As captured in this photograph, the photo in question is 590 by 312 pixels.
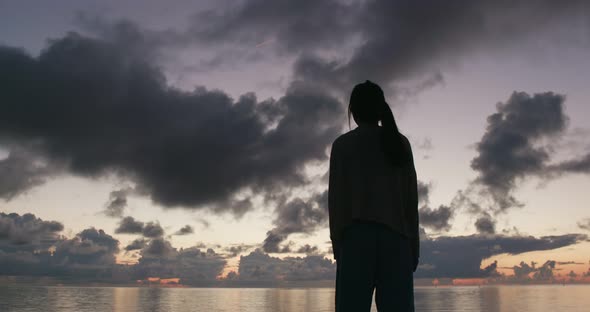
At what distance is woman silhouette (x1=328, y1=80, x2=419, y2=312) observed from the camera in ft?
12.0

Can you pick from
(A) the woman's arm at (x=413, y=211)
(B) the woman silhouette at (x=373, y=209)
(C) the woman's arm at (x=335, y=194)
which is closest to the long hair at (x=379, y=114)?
(B) the woman silhouette at (x=373, y=209)

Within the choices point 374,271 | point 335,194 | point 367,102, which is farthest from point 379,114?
point 374,271

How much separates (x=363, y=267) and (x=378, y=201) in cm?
A: 54

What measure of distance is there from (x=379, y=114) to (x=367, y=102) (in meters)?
0.15

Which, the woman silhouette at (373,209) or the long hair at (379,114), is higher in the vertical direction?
the long hair at (379,114)

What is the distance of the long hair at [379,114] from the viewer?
3.92m

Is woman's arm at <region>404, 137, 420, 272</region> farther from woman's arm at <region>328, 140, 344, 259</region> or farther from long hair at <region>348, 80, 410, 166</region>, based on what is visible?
woman's arm at <region>328, 140, 344, 259</region>

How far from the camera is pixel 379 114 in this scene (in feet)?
13.7

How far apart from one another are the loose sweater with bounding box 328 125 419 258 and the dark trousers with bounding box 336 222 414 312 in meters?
0.10

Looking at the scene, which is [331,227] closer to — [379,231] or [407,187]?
[379,231]

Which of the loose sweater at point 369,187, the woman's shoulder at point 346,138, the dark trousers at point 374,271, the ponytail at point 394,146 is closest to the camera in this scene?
the dark trousers at point 374,271

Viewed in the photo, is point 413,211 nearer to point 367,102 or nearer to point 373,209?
point 373,209

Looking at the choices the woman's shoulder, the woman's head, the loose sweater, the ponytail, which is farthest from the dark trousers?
the woman's head

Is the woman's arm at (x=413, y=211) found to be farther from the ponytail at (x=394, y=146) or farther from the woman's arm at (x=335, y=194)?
the woman's arm at (x=335, y=194)
